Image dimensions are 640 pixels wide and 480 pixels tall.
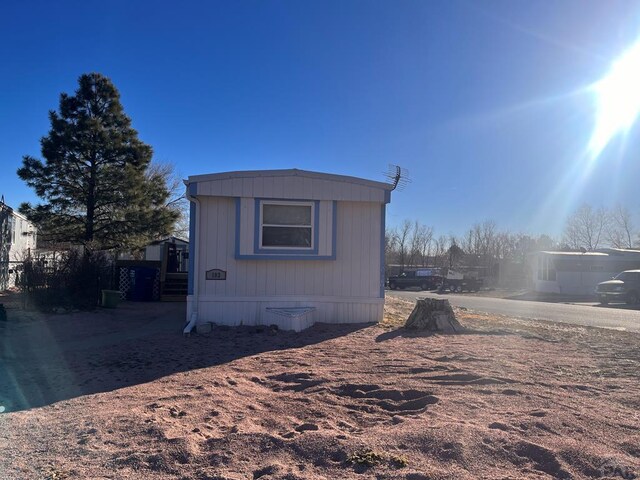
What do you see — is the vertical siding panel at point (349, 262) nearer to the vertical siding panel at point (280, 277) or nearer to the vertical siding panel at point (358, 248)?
the vertical siding panel at point (358, 248)

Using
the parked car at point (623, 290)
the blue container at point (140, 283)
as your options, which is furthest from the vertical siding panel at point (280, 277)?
the parked car at point (623, 290)

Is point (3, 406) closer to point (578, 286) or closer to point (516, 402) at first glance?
point (516, 402)

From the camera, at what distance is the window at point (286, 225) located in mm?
10094

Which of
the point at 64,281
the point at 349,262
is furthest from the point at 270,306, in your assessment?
the point at 64,281

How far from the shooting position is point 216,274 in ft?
32.8

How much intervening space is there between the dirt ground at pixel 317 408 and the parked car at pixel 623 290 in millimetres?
17496

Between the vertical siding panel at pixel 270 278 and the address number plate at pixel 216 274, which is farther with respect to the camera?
the vertical siding panel at pixel 270 278

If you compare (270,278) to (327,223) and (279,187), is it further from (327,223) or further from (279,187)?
(279,187)

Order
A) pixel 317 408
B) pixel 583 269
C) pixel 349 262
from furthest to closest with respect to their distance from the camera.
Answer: pixel 583 269 < pixel 349 262 < pixel 317 408

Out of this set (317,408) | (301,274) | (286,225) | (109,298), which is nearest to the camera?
(317,408)

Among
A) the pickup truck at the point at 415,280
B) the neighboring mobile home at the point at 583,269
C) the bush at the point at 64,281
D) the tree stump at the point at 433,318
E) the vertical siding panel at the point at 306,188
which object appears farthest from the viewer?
the pickup truck at the point at 415,280

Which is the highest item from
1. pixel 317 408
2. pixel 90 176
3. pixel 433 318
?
pixel 90 176

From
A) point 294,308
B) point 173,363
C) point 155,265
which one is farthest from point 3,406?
point 155,265

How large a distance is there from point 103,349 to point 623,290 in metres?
23.7
